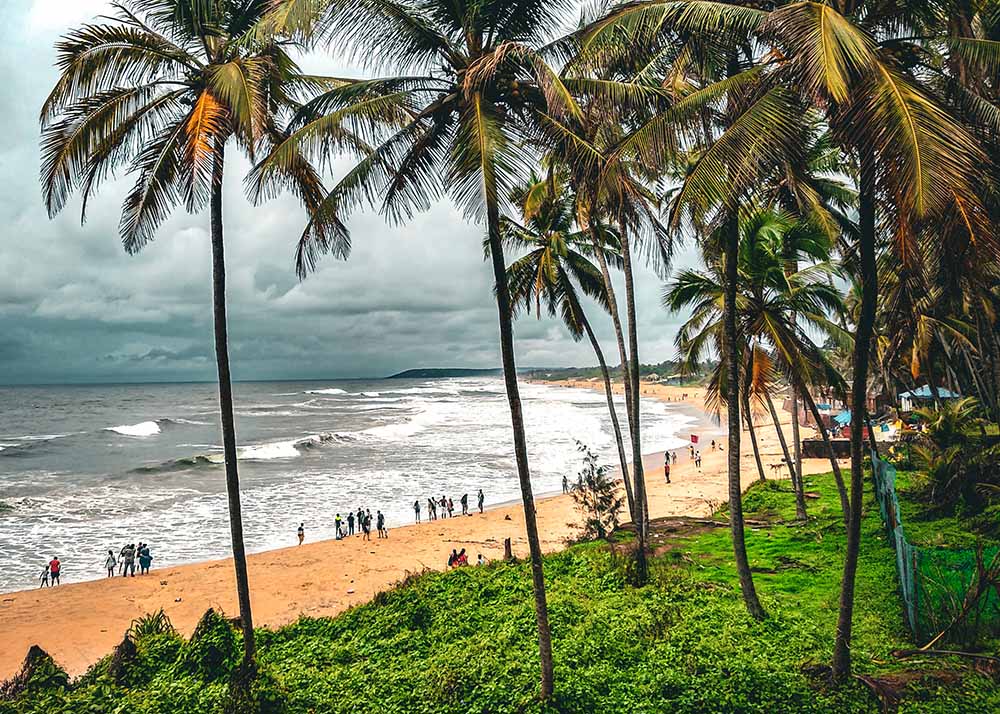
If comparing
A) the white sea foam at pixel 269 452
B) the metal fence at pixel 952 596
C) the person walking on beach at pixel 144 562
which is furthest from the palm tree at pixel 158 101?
the white sea foam at pixel 269 452

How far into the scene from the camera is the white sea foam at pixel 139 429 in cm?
5975

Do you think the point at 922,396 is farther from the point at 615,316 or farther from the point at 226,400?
the point at 226,400

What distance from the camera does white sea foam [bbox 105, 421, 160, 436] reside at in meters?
59.8

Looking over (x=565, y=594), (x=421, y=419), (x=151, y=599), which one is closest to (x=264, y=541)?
(x=151, y=599)

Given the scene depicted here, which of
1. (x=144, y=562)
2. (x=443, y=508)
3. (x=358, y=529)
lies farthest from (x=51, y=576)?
(x=443, y=508)

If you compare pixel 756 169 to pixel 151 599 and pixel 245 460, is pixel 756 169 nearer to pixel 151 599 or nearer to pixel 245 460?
pixel 151 599

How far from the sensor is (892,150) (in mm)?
4570

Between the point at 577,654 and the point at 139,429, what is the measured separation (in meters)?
66.1

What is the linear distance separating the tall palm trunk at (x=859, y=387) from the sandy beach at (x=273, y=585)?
31.2ft

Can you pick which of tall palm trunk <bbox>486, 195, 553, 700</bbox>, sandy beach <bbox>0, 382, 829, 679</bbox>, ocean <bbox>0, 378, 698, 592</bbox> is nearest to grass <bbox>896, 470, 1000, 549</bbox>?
tall palm trunk <bbox>486, 195, 553, 700</bbox>

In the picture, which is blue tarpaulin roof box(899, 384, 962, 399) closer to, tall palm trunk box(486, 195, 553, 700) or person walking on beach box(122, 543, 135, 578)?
tall palm trunk box(486, 195, 553, 700)

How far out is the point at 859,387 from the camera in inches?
245

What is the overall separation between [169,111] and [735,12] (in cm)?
642

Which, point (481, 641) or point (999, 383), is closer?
point (481, 641)
